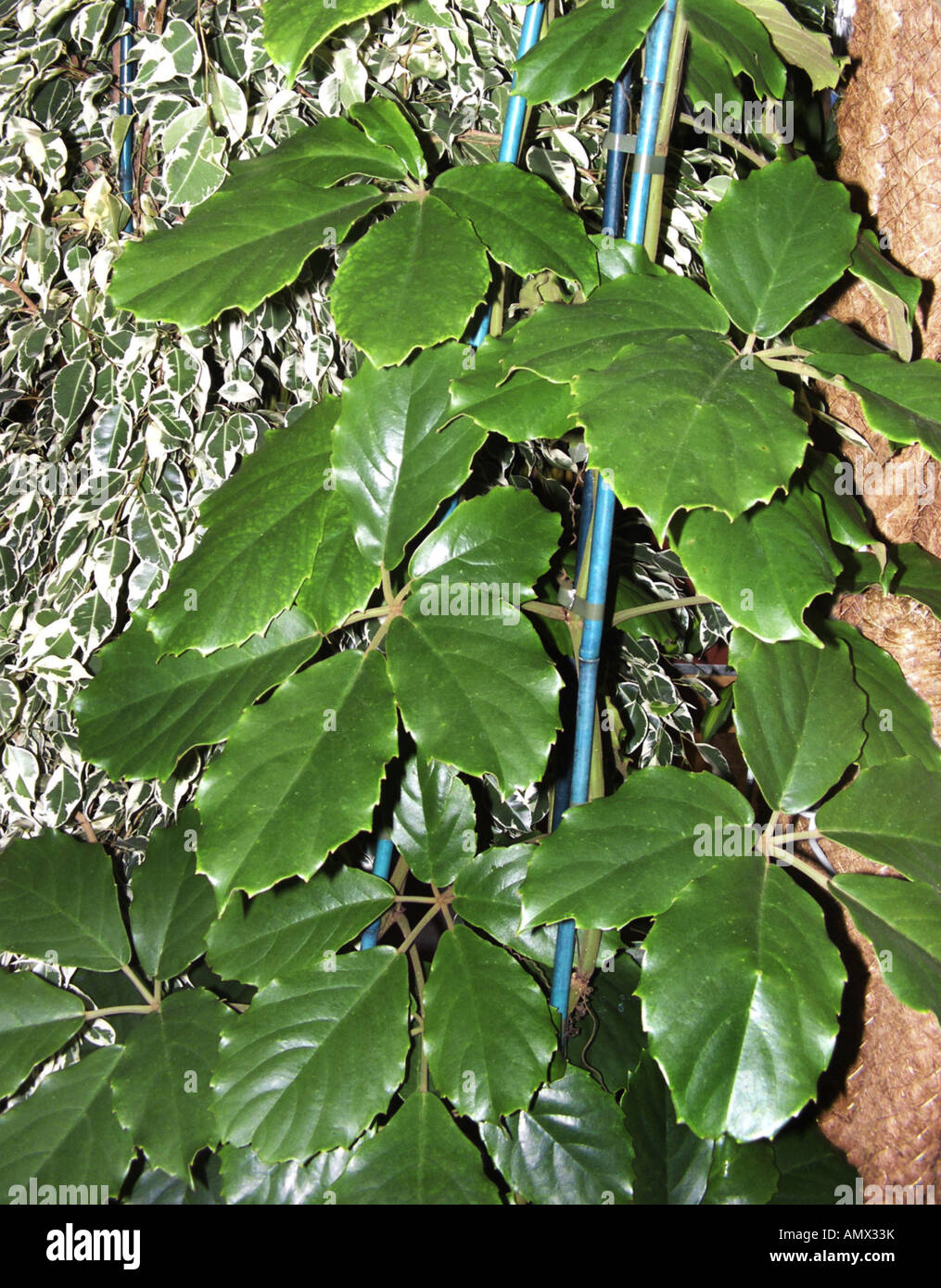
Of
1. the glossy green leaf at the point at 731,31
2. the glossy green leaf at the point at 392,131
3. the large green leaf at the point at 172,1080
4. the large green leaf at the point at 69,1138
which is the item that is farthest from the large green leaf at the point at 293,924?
the glossy green leaf at the point at 731,31

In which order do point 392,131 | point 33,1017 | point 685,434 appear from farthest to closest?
point 33,1017
point 392,131
point 685,434

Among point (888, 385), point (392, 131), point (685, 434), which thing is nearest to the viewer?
point (685, 434)

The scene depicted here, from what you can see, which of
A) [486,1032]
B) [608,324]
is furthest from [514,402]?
[486,1032]

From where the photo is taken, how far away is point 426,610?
830 mm

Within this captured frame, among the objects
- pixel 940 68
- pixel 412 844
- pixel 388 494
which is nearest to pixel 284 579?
pixel 388 494

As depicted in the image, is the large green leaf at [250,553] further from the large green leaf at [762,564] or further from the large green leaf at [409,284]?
the large green leaf at [762,564]

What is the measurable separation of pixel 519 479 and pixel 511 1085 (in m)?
0.67

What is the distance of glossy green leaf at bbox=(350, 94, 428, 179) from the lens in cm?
82

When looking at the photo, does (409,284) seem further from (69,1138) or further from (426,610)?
(69,1138)

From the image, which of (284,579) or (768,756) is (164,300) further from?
(768,756)

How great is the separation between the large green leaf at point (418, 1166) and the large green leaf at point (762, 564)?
1.89 ft

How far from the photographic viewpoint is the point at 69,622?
122cm

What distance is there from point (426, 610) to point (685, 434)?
0.31 metres

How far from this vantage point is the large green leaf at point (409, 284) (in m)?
0.70
